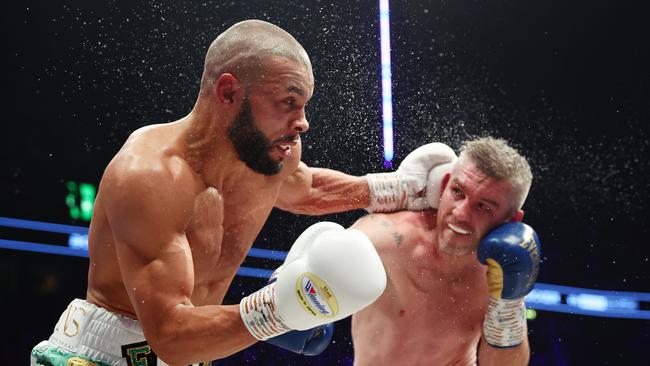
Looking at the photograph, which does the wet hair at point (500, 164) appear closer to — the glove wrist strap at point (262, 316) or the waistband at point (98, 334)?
the glove wrist strap at point (262, 316)

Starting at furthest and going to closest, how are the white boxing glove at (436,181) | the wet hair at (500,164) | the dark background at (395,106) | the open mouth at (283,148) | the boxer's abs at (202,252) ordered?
the dark background at (395,106) → the white boxing glove at (436,181) → the wet hair at (500,164) → the open mouth at (283,148) → the boxer's abs at (202,252)

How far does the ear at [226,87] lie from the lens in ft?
7.09

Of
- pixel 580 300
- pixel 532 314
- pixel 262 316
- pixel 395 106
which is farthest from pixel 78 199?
pixel 580 300

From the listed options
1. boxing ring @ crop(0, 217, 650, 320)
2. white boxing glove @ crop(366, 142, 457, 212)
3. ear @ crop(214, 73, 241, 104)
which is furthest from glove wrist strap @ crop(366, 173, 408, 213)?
boxing ring @ crop(0, 217, 650, 320)

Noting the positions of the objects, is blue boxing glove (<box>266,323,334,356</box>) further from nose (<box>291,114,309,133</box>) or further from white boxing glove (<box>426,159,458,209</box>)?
white boxing glove (<box>426,159,458,209</box>)

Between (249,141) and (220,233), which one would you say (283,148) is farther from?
(220,233)

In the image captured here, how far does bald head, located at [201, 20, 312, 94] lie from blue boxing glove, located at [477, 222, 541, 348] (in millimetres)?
922

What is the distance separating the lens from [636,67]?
484 cm

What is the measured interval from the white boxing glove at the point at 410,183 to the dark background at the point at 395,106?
0.99m

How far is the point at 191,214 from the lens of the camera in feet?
6.77

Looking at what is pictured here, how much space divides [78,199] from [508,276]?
2261 mm

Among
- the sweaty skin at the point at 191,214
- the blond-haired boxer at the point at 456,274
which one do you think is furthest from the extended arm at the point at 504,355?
the sweaty skin at the point at 191,214

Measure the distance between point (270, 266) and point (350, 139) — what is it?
30.3 inches

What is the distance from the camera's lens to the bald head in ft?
7.11
